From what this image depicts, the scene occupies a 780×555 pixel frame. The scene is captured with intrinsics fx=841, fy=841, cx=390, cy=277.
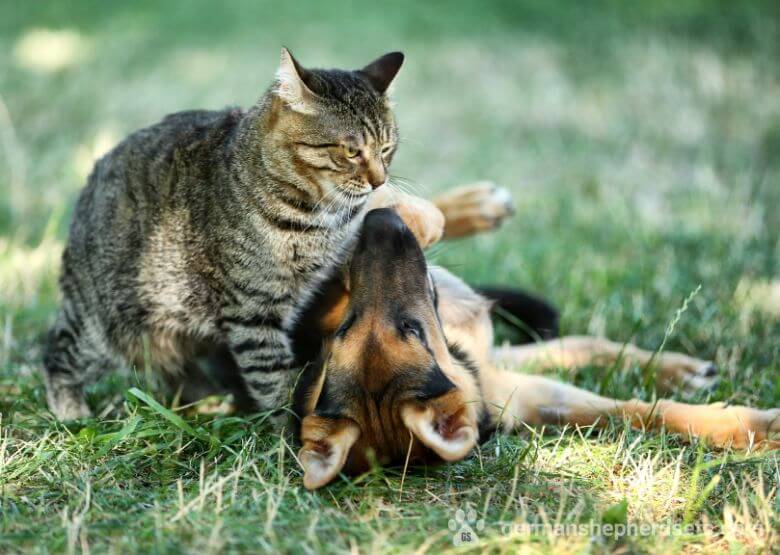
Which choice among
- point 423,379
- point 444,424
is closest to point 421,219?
point 423,379

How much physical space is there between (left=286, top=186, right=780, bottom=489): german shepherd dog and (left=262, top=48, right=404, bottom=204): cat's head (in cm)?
22

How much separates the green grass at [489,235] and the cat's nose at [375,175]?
783mm

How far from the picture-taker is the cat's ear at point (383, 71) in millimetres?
4113

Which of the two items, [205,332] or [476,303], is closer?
[205,332]

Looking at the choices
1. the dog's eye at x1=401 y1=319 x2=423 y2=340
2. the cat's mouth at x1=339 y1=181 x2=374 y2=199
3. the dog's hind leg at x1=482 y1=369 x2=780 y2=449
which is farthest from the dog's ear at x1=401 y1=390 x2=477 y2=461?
the cat's mouth at x1=339 y1=181 x2=374 y2=199

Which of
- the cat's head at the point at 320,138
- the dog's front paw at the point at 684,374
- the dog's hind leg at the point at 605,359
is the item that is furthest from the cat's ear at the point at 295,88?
the dog's front paw at the point at 684,374

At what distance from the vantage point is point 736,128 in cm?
821

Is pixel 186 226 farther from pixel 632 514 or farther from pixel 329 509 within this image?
pixel 632 514

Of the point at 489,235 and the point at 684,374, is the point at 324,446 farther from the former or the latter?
the point at 489,235

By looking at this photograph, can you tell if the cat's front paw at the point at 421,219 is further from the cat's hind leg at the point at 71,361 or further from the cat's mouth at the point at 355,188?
the cat's hind leg at the point at 71,361

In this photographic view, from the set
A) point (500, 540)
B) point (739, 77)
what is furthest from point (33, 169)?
point (739, 77)

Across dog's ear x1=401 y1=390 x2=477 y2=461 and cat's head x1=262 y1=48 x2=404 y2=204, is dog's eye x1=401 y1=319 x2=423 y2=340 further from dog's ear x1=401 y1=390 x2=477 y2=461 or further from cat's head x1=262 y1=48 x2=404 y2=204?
cat's head x1=262 y1=48 x2=404 y2=204

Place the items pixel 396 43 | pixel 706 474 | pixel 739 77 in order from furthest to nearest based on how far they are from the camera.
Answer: pixel 396 43
pixel 739 77
pixel 706 474

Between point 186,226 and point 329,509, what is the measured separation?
1596mm
